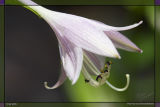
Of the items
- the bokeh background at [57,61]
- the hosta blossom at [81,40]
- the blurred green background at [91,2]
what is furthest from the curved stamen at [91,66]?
the blurred green background at [91,2]

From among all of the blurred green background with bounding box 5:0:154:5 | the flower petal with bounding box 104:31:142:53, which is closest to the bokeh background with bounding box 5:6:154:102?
the blurred green background with bounding box 5:0:154:5

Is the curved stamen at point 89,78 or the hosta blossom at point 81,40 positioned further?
the curved stamen at point 89,78

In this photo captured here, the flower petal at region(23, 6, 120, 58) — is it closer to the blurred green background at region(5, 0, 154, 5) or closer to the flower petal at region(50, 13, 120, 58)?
the flower petal at region(50, 13, 120, 58)

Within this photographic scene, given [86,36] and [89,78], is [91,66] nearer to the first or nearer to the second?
[89,78]

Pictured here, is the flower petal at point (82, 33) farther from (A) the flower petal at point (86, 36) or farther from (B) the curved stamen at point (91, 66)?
(B) the curved stamen at point (91, 66)

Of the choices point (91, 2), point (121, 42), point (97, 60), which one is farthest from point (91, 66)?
point (91, 2)

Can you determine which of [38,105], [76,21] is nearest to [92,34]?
[76,21]
